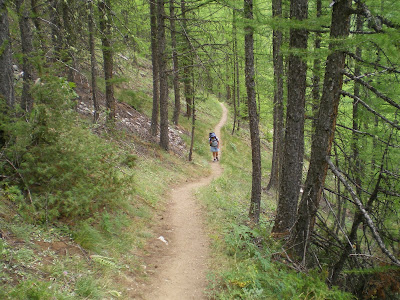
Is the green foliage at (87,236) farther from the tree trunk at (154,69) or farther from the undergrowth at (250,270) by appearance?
the tree trunk at (154,69)

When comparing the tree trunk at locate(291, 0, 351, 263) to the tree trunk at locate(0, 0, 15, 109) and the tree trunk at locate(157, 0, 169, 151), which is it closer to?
the tree trunk at locate(0, 0, 15, 109)

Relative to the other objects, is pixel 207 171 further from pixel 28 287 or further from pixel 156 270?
pixel 28 287

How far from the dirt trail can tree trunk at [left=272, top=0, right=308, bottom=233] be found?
196cm

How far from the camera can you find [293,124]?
233 inches

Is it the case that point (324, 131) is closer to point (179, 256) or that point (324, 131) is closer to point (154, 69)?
point (179, 256)

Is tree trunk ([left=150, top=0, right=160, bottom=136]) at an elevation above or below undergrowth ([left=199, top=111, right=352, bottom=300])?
above

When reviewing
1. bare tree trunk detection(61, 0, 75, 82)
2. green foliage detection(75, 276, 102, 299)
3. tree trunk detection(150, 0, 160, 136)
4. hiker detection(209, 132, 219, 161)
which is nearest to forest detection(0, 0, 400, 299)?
green foliage detection(75, 276, 102, 299)

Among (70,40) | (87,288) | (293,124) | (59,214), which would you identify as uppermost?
(70,40)

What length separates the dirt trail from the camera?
4.96 m

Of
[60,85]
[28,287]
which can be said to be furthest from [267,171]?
[28,287]

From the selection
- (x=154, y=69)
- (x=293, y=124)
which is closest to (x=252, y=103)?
(x=293, y=124)

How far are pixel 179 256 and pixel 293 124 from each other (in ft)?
12.3

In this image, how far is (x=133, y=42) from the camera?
7.42 meters

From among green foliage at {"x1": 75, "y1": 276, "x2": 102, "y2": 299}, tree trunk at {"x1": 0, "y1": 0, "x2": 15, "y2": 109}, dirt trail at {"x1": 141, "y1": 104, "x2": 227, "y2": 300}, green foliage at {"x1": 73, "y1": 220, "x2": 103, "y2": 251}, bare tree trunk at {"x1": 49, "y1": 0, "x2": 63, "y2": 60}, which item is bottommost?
dirt trail at {"x1": 141, "y1": 104, "x2": 227, "y2": 300}
